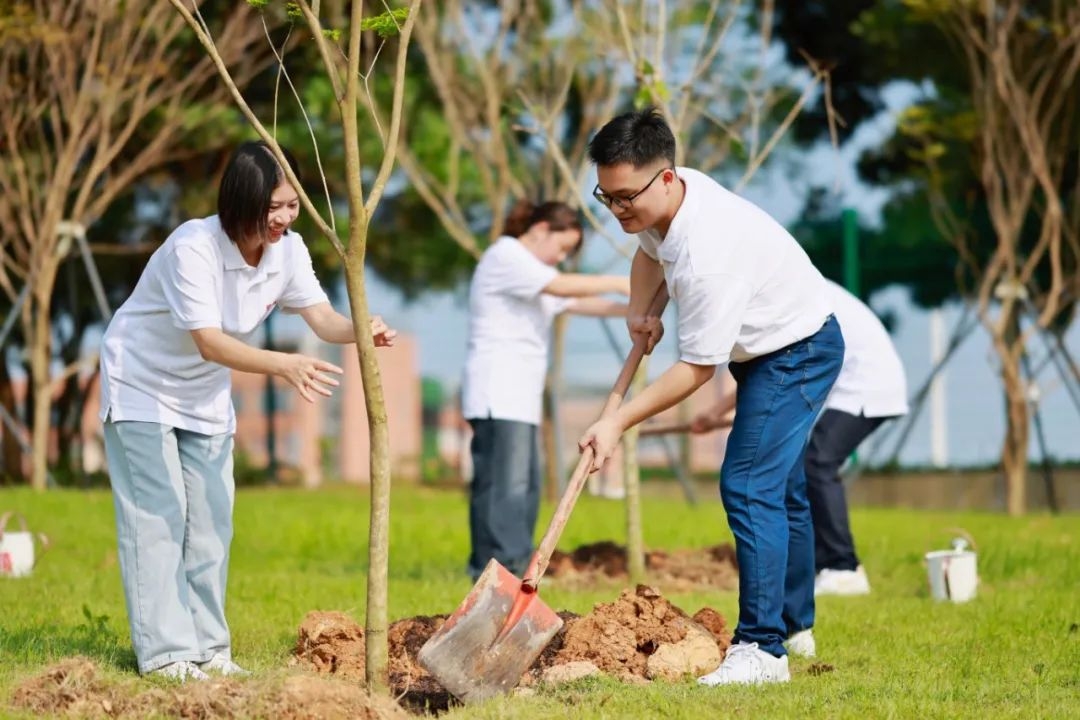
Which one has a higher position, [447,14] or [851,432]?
[447,14]

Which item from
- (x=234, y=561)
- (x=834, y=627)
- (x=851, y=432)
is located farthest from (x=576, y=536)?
(x=834, y=627)

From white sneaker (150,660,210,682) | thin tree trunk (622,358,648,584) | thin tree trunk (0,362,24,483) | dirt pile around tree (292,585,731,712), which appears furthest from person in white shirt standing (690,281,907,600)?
thin tree trunk (0,362,24,483)

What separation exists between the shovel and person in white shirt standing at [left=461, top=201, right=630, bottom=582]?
258 cm

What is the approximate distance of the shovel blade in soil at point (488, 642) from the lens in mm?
3705

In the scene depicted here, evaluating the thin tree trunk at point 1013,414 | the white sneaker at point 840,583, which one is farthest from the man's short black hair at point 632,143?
the thin tree trunk at point 1013,414

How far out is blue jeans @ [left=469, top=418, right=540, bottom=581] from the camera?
6484mm

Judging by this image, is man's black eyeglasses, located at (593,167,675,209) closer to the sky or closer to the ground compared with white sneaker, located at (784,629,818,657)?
closer to the sky

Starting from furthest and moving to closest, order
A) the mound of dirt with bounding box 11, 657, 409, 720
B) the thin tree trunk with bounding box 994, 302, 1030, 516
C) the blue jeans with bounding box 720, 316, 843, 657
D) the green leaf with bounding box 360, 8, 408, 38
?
the thin tree trunk with bounding box 994, 302, 1030, 516, the blue jeans with bounding box 720, 316, 843, 657, the green leaf with bounding box 360, 8, 408, 38, the mound of dirt with bounding box 11, 657, 409, 720

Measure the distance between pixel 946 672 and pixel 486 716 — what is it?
1459 millimetres

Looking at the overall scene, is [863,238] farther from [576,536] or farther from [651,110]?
[651,110]

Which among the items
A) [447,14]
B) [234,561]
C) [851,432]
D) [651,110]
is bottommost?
[234,561]

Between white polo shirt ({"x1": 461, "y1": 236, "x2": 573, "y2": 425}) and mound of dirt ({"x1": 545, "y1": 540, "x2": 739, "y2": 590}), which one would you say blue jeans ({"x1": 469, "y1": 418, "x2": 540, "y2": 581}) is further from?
mound of dirt ({"x1": 545, "y1": 540, "x2": 739, "y2": 590})

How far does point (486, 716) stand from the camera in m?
3.48

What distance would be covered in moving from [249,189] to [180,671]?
4.40ft
